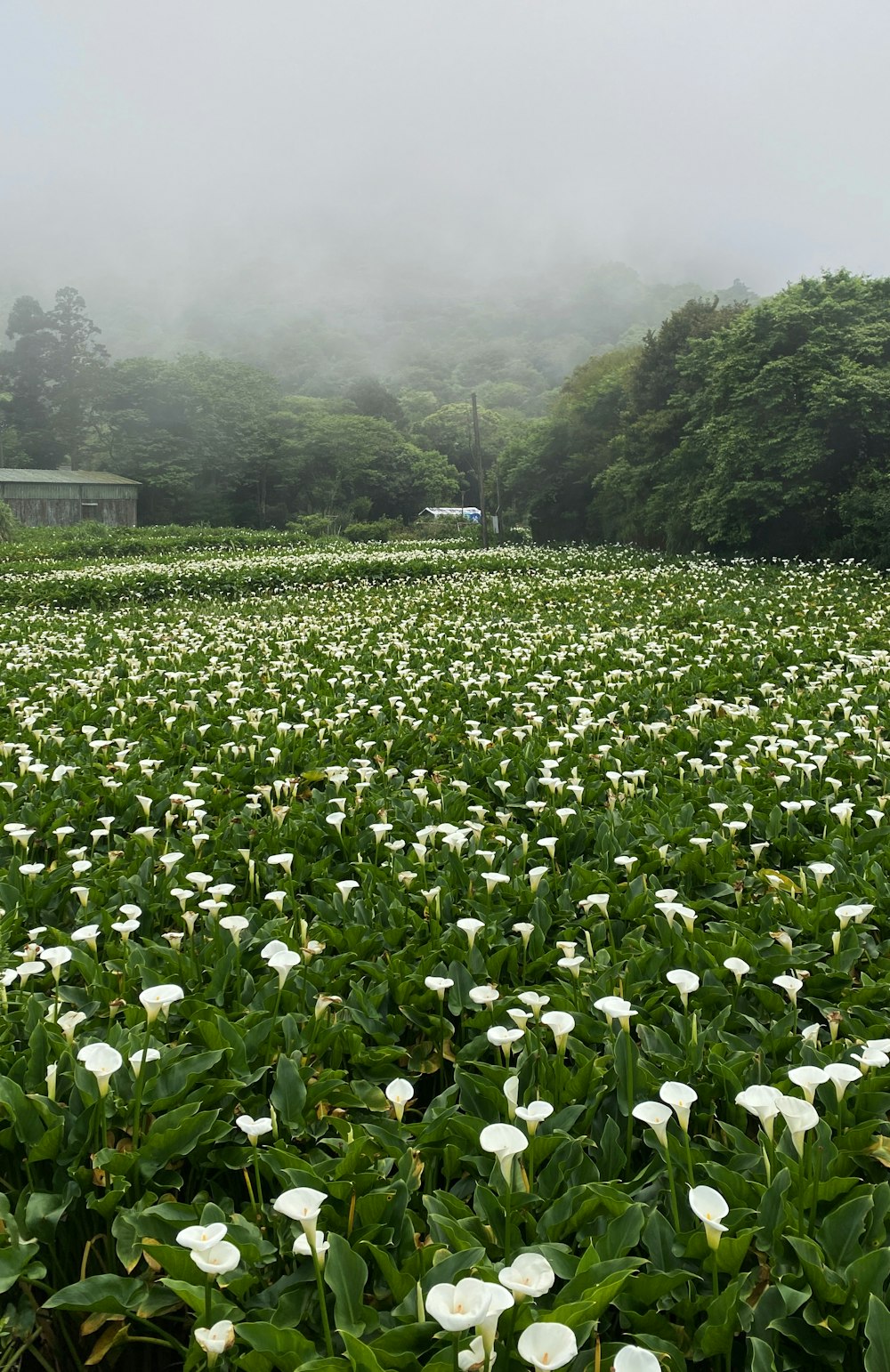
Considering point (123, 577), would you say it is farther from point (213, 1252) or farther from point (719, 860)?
point (213, 1252)

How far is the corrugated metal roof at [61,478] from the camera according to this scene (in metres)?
44.3

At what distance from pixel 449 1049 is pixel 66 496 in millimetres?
50453

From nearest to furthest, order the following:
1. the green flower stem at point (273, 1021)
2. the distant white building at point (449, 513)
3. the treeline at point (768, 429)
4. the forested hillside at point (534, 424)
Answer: the green flower stem at point (273, 1021), the treeline at point (768, 429), the forested hillside at point (534, 424), the distant white building at point (449, 513)

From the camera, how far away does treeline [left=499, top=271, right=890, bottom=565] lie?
17.6 metres

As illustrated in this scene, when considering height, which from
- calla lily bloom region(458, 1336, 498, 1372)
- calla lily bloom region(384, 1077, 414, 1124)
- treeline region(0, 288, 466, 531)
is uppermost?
treeline region(0, 288, 466, 531)

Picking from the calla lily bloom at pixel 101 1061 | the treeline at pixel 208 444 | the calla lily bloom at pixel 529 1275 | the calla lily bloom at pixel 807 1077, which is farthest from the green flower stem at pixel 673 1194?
the treeline at pixel 208 444

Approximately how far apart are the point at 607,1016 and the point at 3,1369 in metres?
1.38

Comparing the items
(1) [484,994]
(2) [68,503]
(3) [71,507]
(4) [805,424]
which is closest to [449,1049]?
(1) [484,994]

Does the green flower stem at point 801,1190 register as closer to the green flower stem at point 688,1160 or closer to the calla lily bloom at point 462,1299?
the green flower stem at point 688,1160

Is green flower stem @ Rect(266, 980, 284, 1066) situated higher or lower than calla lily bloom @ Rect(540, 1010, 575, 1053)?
lower

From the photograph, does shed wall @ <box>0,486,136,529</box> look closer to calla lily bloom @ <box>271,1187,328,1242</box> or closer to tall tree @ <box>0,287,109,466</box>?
tall tree @ <box>0,287,109,466</box>

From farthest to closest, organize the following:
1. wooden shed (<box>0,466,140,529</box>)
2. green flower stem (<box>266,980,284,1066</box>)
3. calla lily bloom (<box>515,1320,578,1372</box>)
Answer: wooden shed (<box>0,466,140,529</box>), green flower stem (<box>266,980,284,1066</box>), calla lily bloom (<box>515,1320,578,1372</box>)

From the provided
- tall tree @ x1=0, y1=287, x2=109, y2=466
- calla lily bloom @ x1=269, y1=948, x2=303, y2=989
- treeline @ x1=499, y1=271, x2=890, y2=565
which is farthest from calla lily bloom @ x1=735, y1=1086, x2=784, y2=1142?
tall tree @ x1=0, y1=287, x2=109, y2=466

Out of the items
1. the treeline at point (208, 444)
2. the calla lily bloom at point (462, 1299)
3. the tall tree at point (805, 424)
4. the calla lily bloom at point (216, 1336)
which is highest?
the treeline at point (208, 444)
